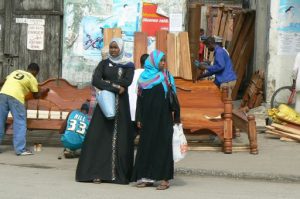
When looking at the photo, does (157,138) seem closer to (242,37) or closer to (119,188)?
(119,188)

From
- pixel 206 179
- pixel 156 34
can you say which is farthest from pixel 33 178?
pixel 156 34

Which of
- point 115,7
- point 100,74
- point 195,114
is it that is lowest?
point 195,114

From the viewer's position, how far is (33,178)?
9133mm

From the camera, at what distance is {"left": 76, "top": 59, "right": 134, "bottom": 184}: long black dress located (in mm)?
8750

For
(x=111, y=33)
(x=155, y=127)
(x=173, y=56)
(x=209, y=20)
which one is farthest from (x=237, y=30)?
(x=155, y=127)

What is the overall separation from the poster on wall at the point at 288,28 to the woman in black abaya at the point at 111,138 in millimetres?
5673

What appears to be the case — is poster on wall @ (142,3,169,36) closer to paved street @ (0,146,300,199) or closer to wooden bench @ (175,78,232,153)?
wooden bench @ (175,78,232,153)

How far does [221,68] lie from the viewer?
1260 centimetres

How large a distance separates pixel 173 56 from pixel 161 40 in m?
0.44


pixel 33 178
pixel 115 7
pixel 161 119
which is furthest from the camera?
pixel 115 7

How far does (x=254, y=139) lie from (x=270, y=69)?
316 centimetres

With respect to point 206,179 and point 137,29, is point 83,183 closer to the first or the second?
point 206,179

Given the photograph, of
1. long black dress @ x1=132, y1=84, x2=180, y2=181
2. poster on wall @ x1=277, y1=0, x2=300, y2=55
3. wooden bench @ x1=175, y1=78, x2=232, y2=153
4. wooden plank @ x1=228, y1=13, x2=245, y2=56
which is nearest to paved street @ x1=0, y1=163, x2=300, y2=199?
long black dress @ x1=132, y1=84, x2=180, y2=181

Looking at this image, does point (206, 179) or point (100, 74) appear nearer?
point (100, 74)
